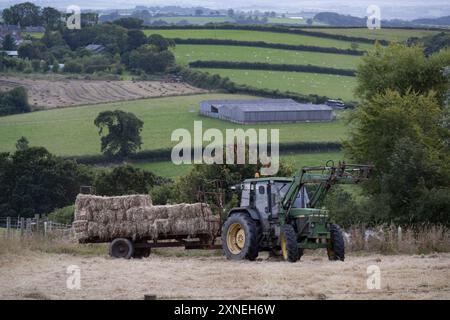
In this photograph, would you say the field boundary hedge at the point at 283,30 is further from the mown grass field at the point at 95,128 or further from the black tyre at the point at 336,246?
the black tyre at the point at 336,246

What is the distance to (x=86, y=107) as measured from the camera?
98938 mm

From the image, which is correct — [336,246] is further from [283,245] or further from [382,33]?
[382,33]

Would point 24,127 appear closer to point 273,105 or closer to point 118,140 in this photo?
point 118,140

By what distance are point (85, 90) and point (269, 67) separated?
20.9 m

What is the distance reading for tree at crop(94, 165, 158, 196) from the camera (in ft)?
200

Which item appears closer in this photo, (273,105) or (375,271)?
(375,271)

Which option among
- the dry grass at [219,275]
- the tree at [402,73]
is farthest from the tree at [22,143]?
the dry grass at [219,275]

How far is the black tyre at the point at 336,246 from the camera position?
26.4 meters

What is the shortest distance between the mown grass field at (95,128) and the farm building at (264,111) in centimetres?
89

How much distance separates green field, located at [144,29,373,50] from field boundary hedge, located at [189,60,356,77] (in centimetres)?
586

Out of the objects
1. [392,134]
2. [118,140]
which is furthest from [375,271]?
[118,140]

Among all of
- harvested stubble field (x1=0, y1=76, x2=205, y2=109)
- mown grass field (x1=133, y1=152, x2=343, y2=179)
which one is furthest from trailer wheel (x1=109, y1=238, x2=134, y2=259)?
harvested stubble field (x1=0, y1=76, x2=205, y2=109)
